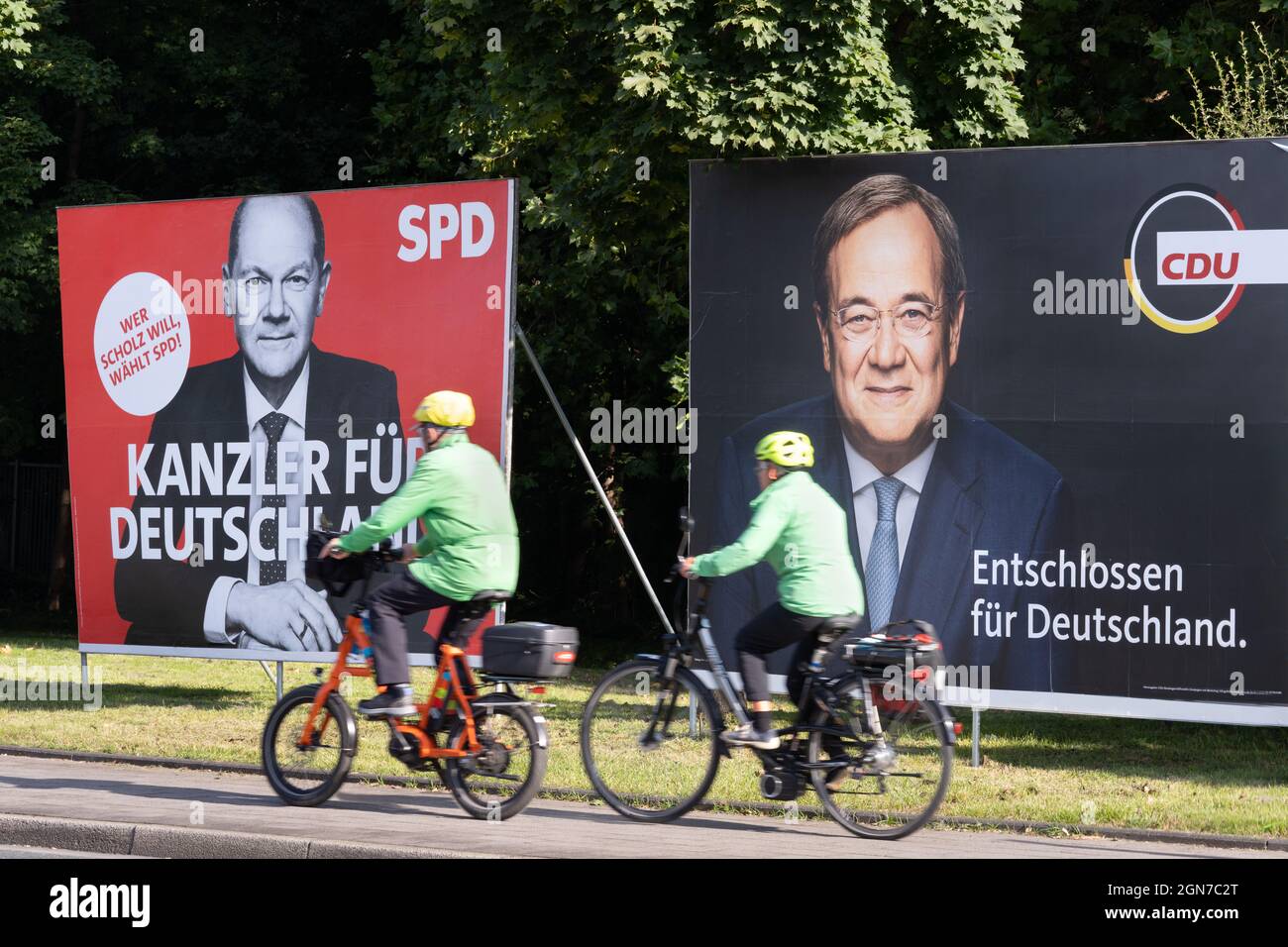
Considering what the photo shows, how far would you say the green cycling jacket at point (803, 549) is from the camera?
26.9ft

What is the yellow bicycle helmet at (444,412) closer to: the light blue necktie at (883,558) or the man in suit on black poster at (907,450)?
the man in suit on black poster at (907,450)

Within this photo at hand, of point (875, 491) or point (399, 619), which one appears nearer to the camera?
point (399, 619)

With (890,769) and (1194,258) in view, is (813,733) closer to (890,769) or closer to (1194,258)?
(890,769)

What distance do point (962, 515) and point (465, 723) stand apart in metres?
4.37

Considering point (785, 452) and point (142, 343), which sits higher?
point (142, 343)

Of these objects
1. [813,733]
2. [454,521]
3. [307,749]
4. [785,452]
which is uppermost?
[785,452]

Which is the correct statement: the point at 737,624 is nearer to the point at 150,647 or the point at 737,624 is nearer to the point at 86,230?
the point at 150,647

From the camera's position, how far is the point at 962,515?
11.3 m

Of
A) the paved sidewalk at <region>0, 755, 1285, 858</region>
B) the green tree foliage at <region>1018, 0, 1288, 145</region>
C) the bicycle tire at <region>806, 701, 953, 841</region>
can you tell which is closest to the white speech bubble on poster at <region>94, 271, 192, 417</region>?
the paved sidewalk at <region>0, 755, 1285, 858</region>

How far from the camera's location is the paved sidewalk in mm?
7535

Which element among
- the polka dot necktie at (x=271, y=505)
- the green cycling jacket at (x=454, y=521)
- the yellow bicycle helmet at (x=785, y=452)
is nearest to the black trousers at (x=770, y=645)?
the yellow bicycle helmet at (x=785, y=452)

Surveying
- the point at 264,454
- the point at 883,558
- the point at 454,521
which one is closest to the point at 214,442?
the point at 264,454

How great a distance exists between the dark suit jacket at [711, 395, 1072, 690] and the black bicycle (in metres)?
2.87

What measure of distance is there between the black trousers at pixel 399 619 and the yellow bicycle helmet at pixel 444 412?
0.81 metres
